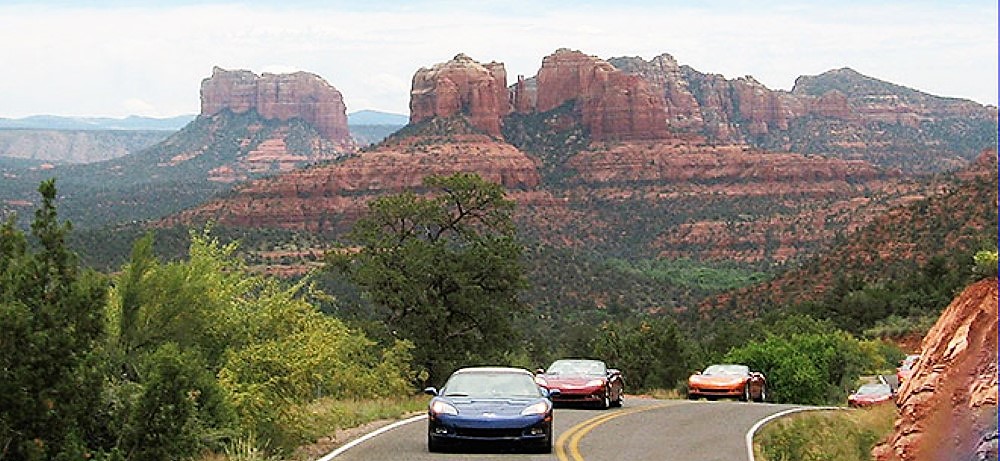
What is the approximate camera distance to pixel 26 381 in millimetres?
12969

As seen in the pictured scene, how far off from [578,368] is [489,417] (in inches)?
472

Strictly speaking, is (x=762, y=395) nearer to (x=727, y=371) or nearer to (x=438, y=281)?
(x=727, y=371)

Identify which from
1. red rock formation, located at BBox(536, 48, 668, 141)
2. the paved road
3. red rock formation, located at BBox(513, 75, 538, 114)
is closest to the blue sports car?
the paved road

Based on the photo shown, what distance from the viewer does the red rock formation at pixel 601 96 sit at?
142125 millimetres

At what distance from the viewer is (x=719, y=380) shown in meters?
35.2

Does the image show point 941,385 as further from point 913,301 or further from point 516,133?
point 516,133

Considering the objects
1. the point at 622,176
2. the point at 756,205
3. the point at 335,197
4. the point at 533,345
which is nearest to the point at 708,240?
the point at 756,205

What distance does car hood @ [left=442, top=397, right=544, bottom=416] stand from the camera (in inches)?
673

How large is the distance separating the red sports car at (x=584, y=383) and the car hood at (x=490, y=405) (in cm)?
863

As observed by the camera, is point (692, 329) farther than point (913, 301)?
Yes

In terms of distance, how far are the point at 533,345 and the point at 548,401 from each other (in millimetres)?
38619

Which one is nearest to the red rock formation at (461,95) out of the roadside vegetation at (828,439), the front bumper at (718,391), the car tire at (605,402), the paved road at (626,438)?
the front bumper at (718,391)

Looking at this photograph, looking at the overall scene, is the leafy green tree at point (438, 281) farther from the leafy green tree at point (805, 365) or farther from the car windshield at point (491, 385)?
the car windshield at point (491, 385)

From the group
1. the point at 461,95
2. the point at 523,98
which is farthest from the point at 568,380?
the point at 523,98
